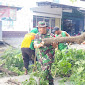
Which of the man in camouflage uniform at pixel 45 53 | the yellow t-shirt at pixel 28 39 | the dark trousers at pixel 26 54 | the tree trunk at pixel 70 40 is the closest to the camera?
the tree trunk at pixel 70 40

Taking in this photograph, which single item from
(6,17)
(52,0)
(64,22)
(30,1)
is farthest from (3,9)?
(64,22)

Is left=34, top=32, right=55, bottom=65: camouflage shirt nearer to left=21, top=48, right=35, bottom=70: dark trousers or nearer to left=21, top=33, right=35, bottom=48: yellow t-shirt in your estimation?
left=21, top=33, right=35, bottom=48: yellow t-shirt

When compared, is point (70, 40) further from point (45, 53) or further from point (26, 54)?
point (26, 54)

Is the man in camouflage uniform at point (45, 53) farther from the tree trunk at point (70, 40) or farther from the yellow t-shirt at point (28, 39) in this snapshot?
the yellow t-shirt at point (28, 39)

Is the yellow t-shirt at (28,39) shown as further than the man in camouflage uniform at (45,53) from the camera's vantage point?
Yes

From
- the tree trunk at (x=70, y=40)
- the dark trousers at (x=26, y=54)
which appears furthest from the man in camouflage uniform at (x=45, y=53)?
the dark trousers at (x=26, y=54)

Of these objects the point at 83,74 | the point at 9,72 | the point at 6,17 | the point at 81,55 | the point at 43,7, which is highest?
the point at 43,7

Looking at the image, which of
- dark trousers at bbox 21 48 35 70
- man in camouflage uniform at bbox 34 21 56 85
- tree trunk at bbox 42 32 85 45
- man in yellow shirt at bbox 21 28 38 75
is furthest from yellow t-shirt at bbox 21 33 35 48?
tree trunk at bbox 42 32 85 45

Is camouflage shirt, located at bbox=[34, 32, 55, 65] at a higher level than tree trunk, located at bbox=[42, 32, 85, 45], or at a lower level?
lower

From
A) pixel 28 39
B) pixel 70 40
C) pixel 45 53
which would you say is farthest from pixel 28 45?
pixel 70 40

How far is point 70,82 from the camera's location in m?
4.34

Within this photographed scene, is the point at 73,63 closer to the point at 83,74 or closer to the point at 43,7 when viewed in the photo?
the point at 83,74

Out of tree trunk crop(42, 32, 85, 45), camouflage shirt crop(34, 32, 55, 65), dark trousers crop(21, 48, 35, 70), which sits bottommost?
dark trousers crop(21, 48, 35, 70)

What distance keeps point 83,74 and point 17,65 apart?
3.01 meters
